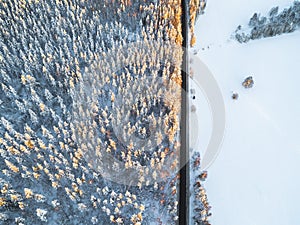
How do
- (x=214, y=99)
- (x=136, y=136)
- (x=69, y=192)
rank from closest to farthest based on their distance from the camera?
(x=69, y=192), (x=136, y=136), (x=214, y=99)

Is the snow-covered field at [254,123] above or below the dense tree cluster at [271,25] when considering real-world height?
below

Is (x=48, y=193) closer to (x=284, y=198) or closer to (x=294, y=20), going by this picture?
(x=284, y=198)

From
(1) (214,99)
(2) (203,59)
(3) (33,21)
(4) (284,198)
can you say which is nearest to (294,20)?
(2) (203,59)

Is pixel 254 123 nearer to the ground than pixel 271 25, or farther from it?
nearer to the ground

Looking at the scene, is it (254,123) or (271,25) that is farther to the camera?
(271,25)

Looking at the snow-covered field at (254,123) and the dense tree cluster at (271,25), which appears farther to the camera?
the dense tree cluster at (271,25)

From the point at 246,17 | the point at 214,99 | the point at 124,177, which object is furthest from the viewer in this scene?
the point at 246,17

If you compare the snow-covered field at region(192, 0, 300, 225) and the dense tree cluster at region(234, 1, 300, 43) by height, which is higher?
the dense tree cluster at region(234, 1, 300, 43)

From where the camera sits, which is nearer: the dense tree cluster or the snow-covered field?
the snow-covered field
